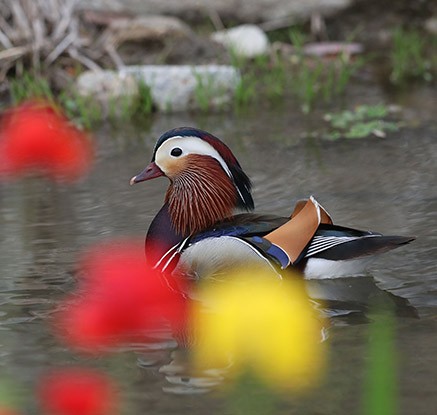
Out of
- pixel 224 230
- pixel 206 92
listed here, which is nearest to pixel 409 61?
pixel 206 92

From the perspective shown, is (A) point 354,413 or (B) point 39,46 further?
(B) point 39,46

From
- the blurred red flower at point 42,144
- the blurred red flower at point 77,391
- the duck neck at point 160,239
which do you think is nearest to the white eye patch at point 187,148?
the duck neck at point 160,239

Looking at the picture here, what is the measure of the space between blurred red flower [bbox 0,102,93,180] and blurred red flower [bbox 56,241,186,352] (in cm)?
169

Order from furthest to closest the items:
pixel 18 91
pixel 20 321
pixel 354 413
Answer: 1. pixel 18 91
2. pixel 20 321
3. pixel 354 413

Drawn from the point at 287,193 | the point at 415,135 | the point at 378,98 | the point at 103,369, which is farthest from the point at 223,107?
the point at 103,369

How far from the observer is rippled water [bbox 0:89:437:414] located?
3.26 metres

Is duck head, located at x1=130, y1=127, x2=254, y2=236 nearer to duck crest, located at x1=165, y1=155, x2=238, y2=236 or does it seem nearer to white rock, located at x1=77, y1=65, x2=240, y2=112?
duck crest, located at x1=165, y1=155, x2=238, y2=236

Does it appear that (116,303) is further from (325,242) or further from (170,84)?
(170,84)

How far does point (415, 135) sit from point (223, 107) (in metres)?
1.73

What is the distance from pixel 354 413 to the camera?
9.76ft

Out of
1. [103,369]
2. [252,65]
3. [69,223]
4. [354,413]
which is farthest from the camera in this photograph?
[252,65]

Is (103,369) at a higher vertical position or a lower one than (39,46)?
lower

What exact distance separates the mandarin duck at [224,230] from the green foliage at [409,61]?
4537 millimetres

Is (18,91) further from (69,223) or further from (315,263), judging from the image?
(315,263)
